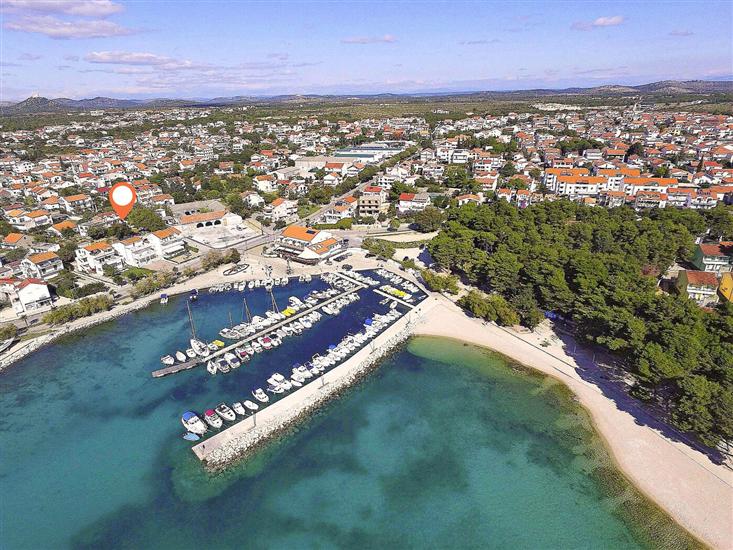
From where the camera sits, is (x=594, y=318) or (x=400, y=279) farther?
(x=400, y=279)

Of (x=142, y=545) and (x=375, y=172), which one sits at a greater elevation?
(x=375, y=172)

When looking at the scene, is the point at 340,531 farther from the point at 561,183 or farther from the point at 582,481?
the point at 561,183

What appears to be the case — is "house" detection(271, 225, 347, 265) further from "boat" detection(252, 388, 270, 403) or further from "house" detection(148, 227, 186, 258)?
"boat" detection(252, 388, 270, 403)

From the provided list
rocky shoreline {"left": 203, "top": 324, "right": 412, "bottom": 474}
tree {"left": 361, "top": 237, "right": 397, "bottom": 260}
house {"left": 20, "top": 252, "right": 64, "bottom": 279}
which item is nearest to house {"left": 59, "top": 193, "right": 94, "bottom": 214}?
house {"left": 20, "top": 252, "right": 64, "bottom": 279}

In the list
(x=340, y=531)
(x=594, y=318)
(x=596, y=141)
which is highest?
(x=596, y=141)

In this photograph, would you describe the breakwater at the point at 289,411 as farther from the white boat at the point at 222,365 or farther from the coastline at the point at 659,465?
the coastline at the point at 659,465

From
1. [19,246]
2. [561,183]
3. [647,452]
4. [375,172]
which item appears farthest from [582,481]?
[375,172]

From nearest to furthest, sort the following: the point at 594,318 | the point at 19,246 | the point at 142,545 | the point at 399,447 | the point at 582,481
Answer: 1. the point at 142,545
2. the point at 582,481
3. the point at 399,447
4. the point at 594,318
5. the point at 19,246
